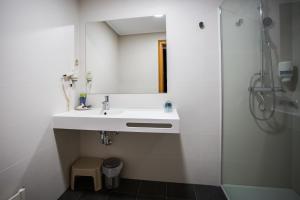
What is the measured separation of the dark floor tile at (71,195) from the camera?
1395mm

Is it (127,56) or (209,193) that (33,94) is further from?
(209,193)

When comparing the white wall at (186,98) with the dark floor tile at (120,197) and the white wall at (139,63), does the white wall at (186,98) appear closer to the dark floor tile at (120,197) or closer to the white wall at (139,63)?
the white wall at (139,63)

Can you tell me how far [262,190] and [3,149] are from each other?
6.28 feet

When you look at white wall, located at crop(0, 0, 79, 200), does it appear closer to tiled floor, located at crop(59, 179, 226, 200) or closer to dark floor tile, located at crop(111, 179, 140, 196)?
tiled floor, located at crop(59, 179, 226, 200)

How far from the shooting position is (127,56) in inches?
64.7

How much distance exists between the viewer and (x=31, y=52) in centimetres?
110

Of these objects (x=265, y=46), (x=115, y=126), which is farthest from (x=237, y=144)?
(x=115, y=126)

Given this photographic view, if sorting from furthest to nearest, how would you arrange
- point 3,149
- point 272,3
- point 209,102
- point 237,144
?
point 209,102 → point 237,144 → point 272,3 → point 3,149

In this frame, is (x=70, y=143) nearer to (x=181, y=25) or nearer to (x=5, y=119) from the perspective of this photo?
(x=5, y=119)

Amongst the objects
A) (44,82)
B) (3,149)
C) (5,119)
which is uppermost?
(44,82)

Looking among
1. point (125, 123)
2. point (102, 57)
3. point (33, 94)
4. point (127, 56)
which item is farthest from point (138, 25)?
point (33, 94)

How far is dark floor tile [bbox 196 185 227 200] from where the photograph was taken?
4.58 feet

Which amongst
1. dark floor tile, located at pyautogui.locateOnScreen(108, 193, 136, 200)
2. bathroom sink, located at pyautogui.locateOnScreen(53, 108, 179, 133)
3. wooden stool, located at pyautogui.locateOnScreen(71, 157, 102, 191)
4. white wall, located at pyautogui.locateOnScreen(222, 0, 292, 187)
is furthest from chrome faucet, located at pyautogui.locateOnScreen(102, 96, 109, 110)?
white wall, located at pyautogui.locateOnScreen(222, 0, 292, 187)

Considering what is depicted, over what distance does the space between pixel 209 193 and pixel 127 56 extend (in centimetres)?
166
